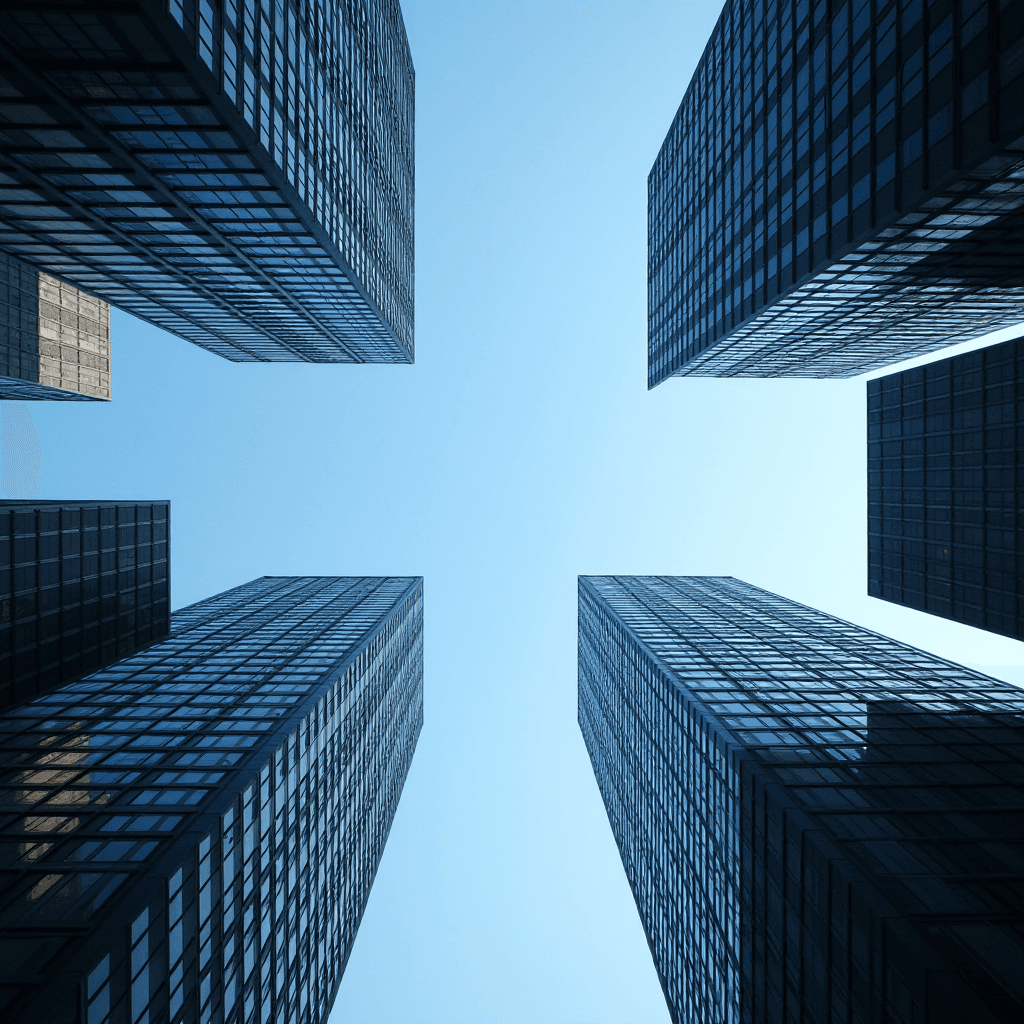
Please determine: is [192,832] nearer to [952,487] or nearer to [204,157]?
[204,157]

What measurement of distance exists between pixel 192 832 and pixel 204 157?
33.8 metres

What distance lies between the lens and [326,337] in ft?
270

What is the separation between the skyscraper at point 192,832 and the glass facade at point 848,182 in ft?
143

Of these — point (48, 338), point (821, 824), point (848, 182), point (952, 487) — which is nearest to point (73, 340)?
point (48, 338)

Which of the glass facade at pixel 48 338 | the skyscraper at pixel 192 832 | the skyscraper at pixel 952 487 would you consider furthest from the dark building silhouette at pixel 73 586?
the skyscraper at pixel 952 487

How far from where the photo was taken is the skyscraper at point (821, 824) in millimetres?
23344

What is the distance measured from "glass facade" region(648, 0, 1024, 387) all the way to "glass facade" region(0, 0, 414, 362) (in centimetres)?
3087

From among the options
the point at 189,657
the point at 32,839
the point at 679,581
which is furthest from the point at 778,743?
the point at 679,581

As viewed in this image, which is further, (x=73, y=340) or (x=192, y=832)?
(x=73, y=340)

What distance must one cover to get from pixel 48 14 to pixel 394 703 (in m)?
77.9

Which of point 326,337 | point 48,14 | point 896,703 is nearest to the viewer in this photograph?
point 48,14

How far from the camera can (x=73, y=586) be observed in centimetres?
3819

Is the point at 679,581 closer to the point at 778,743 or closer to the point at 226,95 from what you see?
the point at 778,743

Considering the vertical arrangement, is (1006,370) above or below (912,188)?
below
